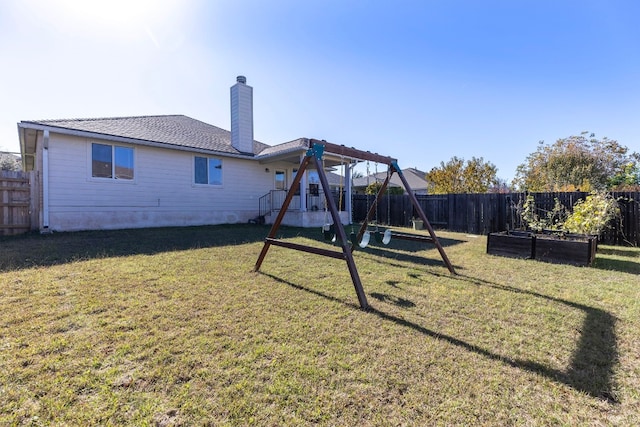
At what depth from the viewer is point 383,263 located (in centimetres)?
502

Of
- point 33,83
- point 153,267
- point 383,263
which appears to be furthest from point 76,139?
point 383,263

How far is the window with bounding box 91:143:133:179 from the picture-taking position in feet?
28.1

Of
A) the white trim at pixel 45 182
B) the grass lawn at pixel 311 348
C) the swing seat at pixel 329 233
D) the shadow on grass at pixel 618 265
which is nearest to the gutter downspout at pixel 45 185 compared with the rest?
the white trim at pixel 45 182

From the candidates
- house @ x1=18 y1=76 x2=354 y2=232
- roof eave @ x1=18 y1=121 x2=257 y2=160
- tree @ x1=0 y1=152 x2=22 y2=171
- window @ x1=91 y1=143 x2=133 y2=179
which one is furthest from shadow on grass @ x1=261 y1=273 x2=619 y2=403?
tree @ x1=0 y1=152 x2=22 y2=171

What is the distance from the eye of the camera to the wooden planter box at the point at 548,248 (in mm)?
4996

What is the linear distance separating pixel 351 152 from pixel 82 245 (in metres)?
6.00

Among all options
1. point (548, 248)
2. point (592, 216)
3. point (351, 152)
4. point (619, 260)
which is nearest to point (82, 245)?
point (351, 152)

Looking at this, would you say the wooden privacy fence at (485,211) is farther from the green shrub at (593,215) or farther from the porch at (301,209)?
the porch at (301,209)

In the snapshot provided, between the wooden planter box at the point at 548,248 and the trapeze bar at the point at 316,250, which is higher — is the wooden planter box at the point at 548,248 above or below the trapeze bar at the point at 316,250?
below

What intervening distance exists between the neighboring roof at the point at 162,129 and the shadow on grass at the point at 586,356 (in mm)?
9348

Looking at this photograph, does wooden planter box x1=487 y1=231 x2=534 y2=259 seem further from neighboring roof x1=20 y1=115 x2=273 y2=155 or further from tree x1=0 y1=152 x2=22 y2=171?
tree x1=0 y1=152 x2=22 y2=171

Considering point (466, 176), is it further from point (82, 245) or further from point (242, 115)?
point (82, 245)

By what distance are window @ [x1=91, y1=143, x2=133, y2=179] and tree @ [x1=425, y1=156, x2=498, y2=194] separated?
660 inches

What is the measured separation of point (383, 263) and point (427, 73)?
24.4 ft
